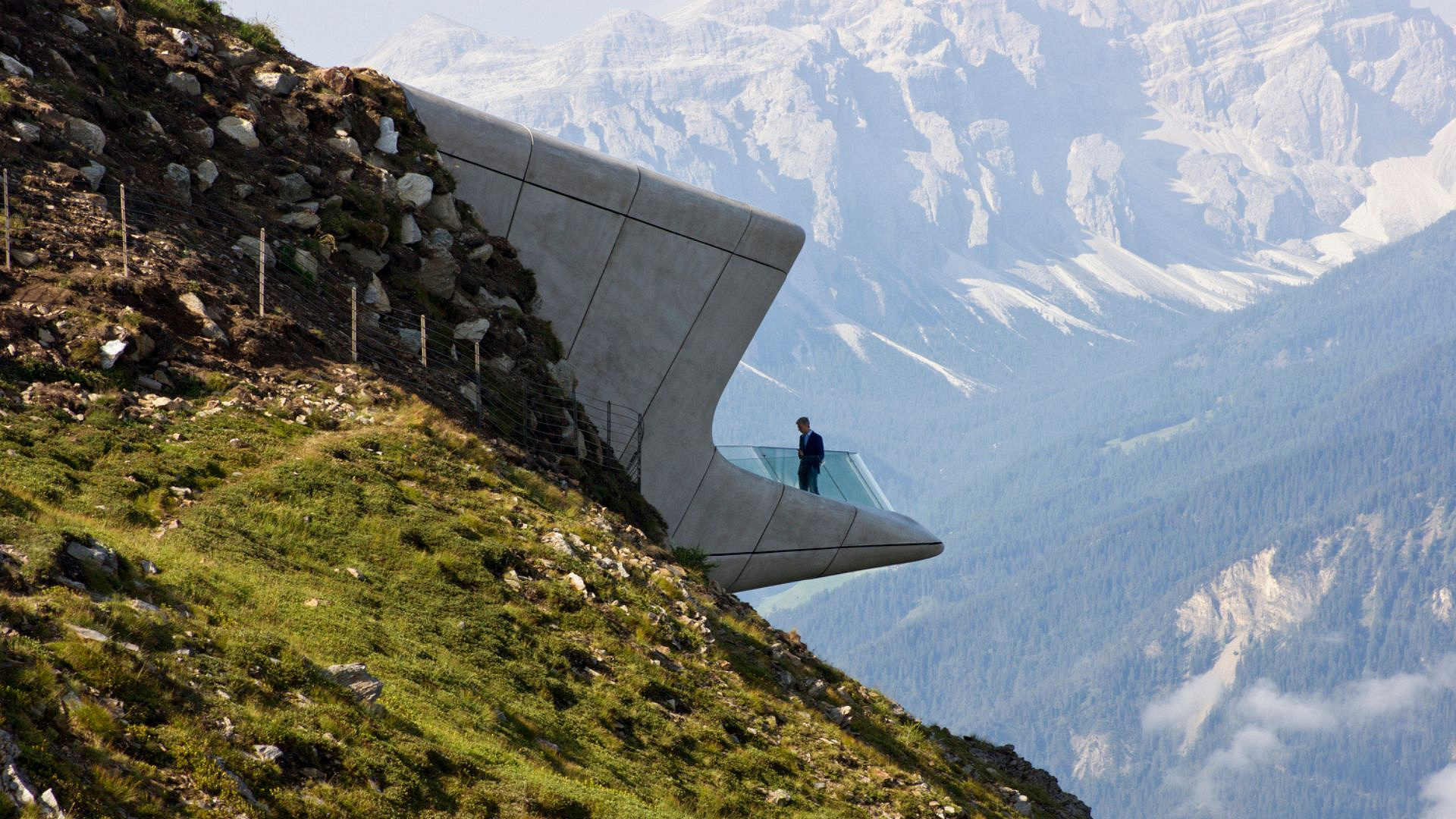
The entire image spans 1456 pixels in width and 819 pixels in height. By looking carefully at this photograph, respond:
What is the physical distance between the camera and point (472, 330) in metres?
21.4

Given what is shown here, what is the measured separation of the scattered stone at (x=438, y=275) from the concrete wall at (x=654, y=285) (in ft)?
12.1

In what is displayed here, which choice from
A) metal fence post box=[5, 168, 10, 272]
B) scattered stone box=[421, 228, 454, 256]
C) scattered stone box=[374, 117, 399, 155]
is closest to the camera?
metal fence post box=[5, 168, 10, 272]

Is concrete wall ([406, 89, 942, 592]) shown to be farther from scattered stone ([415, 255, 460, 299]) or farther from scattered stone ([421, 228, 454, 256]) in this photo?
scattered stone ([415, 255, 460, 299])

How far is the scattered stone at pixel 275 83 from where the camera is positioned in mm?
22750

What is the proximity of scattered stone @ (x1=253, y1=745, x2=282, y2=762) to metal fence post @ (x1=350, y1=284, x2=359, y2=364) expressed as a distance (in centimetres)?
928

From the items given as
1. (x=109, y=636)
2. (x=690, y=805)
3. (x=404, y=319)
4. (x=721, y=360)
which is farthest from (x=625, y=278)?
(x=109, y=636)

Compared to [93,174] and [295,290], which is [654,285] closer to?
[295,290]

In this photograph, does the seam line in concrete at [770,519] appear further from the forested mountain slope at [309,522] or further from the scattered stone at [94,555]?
the scattered stone at [94,555]

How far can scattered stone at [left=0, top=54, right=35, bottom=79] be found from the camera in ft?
63.1

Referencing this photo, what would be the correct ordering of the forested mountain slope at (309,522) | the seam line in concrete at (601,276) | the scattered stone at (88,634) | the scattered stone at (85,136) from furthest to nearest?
the seam line in concrete at (601,276), the scattered stone at (85,136), the forested mountain slope at (309,522), the scattered stone at (88,634)

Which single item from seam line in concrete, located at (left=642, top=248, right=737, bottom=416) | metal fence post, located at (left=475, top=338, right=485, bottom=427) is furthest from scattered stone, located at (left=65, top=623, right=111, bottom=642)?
seam line in concrete, located at (left=642, top=248, right=737, bottom=416)

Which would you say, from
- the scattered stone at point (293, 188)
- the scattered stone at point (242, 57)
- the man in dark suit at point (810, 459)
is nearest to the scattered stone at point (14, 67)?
the scattered stone at point (293, 188)

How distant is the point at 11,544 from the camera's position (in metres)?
10.9

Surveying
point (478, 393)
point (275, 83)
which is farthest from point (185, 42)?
point (478, 393)
